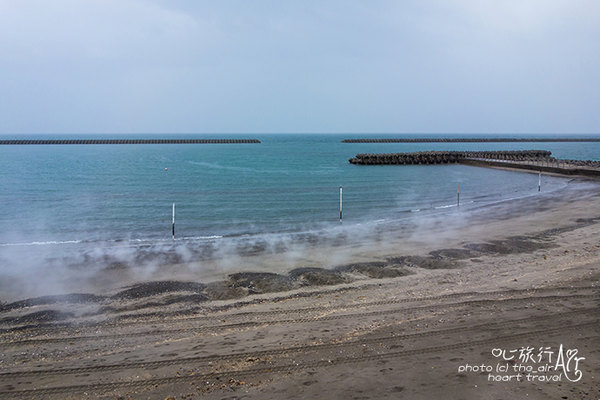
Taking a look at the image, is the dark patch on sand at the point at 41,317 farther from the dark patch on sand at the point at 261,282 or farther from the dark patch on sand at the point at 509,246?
the dark patch on sand at the point at 509,246

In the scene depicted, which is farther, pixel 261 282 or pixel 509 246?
pixel 509 246

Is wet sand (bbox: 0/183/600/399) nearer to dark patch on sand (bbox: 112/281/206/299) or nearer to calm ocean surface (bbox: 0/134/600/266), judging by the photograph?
dark patch on sand (bbox: 112/281/206/299)

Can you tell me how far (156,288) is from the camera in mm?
15047

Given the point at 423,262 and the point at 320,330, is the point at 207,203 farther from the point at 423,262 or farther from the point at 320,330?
the point at 320,330

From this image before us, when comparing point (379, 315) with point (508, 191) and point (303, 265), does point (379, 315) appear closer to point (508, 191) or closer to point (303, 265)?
point (303, 265)

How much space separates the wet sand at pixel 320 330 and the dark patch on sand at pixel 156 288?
0.06 m

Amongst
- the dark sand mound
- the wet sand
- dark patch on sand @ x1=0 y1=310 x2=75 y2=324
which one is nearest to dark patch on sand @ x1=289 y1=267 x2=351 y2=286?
the wet sand

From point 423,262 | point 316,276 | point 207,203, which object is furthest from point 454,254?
point 207,203

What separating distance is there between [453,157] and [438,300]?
8241 cm

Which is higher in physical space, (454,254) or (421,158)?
(421,158)

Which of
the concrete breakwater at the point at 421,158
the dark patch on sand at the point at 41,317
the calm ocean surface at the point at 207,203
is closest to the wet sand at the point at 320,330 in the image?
the dark patch on sand at the point at 41,317

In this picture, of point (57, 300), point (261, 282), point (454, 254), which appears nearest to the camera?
point (57, 300)

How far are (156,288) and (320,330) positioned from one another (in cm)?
618

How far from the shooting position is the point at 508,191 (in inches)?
1750
